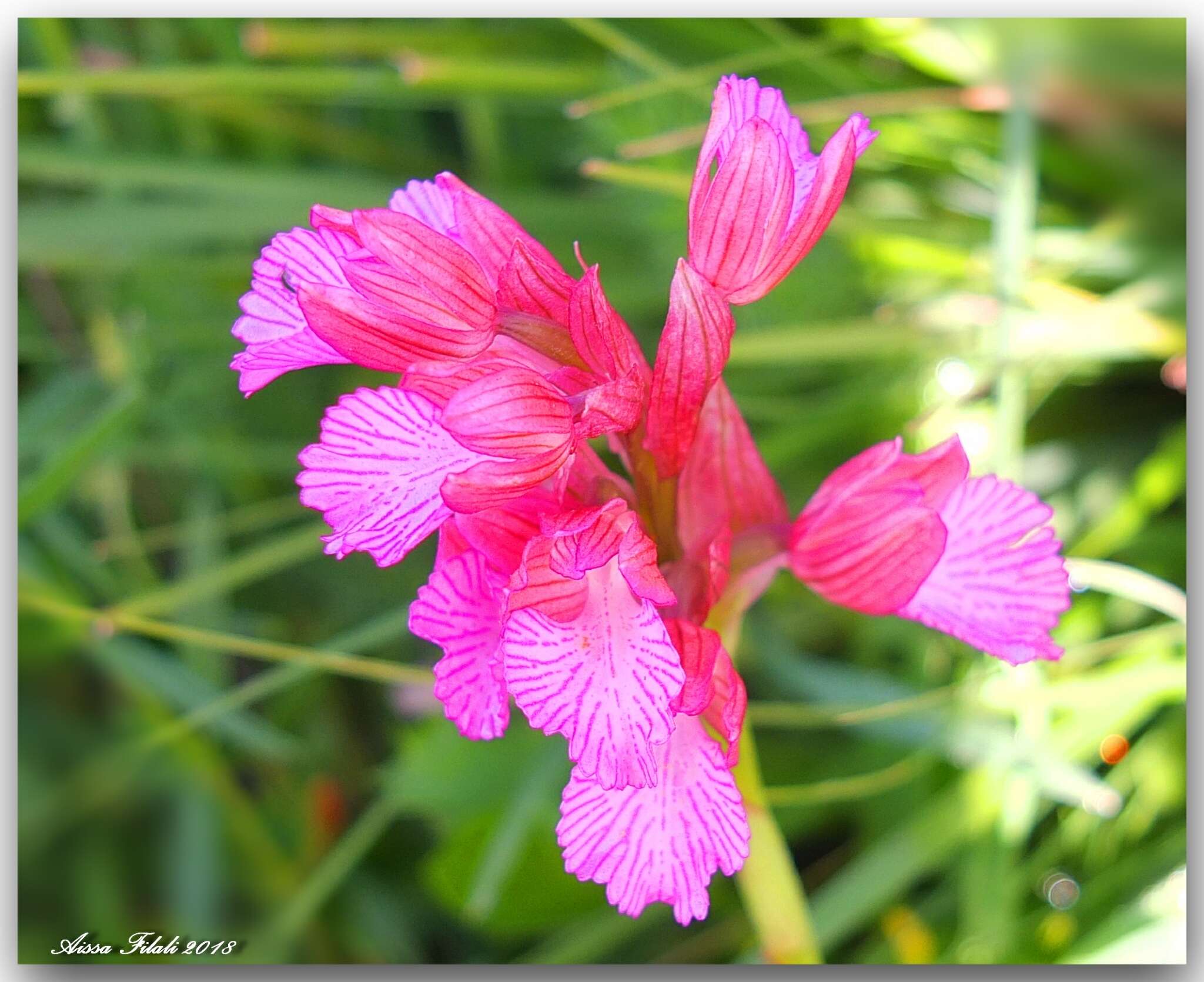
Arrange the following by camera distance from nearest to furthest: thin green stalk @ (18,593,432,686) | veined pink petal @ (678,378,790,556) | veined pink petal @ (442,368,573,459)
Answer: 1. veined pink petal @ (442,368,573,459)
2. veined pink petal @ (678,378,790,556)
3. thin green stalk @ (18,593,432,686)

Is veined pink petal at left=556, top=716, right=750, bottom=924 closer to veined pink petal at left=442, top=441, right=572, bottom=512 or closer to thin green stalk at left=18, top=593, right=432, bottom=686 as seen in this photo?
veined pink petal at left=442, top=441, right=572, bottom=512

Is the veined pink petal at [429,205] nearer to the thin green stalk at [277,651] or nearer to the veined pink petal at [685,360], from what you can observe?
the veined pink petal at [685,360]

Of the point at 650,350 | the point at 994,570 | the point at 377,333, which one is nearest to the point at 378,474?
the point at 377,333

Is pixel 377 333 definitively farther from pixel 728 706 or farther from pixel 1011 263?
pixel 1011 263

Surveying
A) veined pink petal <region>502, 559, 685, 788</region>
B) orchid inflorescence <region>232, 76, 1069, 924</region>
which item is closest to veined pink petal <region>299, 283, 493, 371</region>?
orchid inflorescence <region>232, 76, 1069, 924</region>

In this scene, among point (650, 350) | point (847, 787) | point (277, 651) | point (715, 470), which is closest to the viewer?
point (715, 470)

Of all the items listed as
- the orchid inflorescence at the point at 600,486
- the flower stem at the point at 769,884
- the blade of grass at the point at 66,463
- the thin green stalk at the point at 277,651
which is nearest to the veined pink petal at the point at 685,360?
the orchid inflorescence at the point at 600,486
